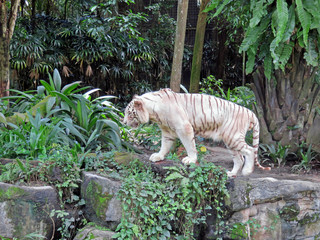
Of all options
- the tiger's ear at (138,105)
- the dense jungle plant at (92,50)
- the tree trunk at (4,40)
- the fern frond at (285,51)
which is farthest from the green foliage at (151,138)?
the dense jungle plant at (92,50)

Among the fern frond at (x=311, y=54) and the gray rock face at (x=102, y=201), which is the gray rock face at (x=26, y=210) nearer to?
the gray rock face at (x=102, y=201)

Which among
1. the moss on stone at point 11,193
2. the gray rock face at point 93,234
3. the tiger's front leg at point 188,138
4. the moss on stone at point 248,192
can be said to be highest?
the tiger's front leg at point 188,138

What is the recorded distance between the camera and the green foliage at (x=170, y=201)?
10.8 ft

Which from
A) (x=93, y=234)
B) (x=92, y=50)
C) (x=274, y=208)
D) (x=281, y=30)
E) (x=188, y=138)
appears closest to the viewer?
(x=93, y=234)

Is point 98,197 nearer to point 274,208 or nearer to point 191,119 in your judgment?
point 191,119

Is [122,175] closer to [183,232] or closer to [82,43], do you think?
[183,232]

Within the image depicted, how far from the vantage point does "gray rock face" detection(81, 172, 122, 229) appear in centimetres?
339

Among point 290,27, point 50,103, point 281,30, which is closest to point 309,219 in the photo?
point 281,30

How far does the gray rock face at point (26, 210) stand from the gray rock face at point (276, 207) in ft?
5.93

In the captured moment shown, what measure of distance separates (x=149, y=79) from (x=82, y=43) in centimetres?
293

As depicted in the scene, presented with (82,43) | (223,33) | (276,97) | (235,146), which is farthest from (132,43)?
(235,146)

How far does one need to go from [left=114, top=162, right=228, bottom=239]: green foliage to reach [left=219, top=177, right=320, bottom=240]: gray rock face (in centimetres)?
19

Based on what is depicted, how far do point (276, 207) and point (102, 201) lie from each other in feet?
5.93

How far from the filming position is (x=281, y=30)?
13.8ft
